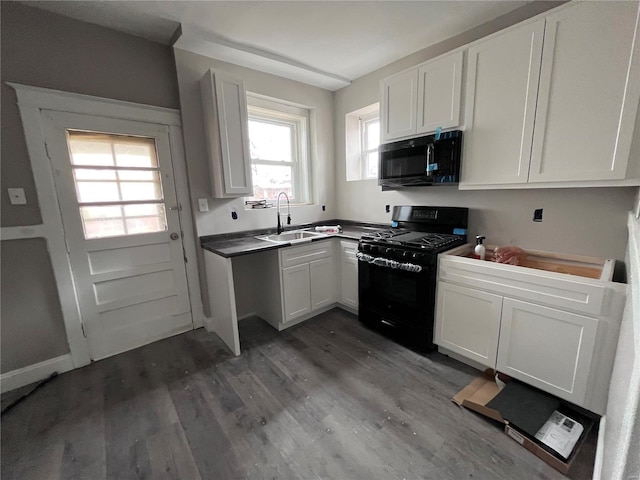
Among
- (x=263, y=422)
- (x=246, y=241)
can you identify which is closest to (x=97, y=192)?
(x=246, y=241)

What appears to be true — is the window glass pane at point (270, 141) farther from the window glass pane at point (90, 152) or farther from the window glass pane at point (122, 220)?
the window glass pane at point (90, 152)

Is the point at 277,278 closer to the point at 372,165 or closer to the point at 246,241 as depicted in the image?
the point at 246,241

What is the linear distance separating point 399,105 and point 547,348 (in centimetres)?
221

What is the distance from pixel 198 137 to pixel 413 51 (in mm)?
2290

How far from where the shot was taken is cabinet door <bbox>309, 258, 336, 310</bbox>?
2840mm

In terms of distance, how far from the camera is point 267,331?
2.74m

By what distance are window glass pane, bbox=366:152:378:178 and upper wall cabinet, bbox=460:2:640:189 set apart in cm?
137

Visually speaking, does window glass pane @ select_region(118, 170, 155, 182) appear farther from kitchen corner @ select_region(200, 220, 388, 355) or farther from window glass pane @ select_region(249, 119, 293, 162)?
window glass pane @ select_region(249, 119, 293, 162)

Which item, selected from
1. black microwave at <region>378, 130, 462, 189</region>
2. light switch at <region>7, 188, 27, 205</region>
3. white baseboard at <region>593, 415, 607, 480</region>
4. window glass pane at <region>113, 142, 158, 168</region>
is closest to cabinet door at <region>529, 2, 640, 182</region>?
black microwave at <region>378, 130, 462, 189</region>

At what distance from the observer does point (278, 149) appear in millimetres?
3293

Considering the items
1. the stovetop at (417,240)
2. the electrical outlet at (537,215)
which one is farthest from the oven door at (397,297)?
the electrical outlet at (537,215)

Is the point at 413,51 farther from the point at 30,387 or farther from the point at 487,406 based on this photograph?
the point at 30,387

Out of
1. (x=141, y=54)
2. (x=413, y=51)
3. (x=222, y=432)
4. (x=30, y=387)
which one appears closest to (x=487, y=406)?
(x=222, y=432)

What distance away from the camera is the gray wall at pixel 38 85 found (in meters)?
1.85
